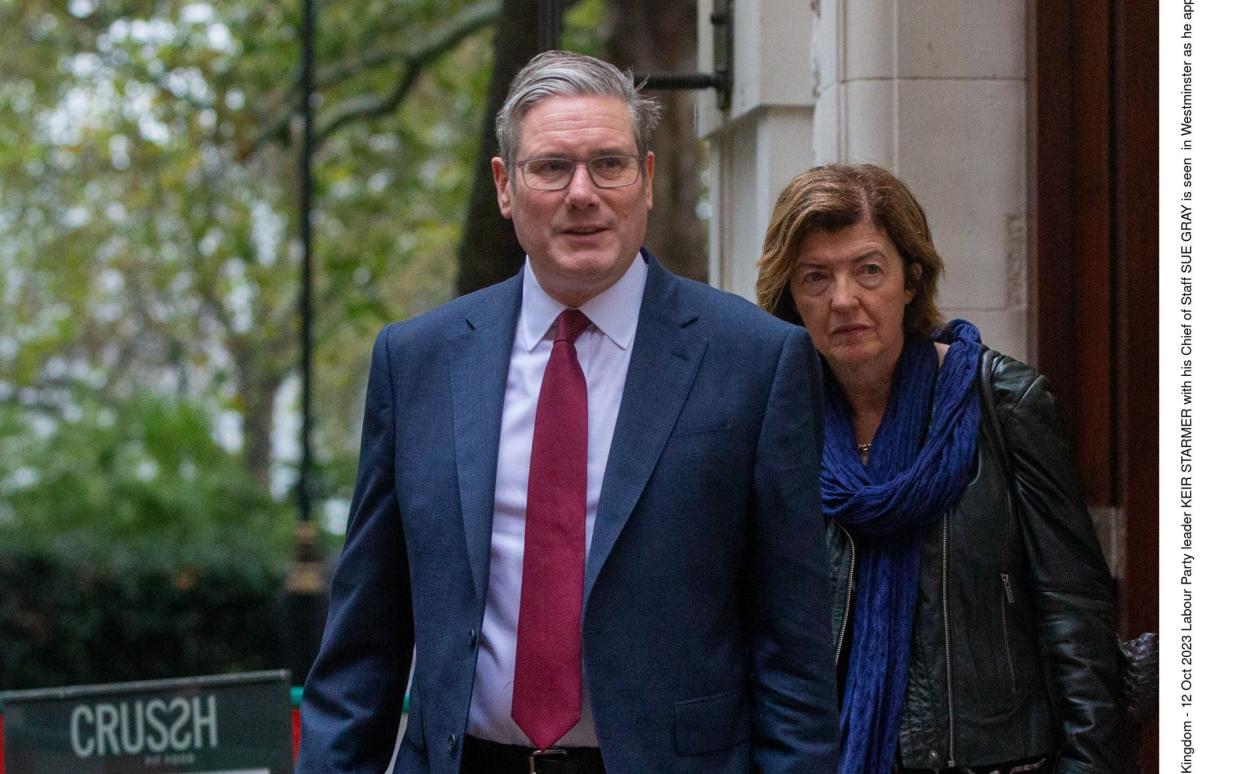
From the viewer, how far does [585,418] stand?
321 centimetres

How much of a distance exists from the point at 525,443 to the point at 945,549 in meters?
1.02

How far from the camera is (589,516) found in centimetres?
315

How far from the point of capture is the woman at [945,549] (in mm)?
3674

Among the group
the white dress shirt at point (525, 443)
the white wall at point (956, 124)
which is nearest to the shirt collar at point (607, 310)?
the white dress shirt at point (525, 443)

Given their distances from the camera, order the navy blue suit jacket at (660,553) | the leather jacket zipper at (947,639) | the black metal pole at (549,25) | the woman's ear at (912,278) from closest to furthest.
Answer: the navy blue suit jacket at (660,553) < the leather jacket zipper at (947,639) < the woman's ear at (912,278) < the black metal pole at (549,25)

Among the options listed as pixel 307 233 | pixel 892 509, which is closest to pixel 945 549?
pixel 892 509

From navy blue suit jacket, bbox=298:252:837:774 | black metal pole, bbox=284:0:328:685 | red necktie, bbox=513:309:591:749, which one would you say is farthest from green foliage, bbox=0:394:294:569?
red necktie, bbox=513:309:591:749

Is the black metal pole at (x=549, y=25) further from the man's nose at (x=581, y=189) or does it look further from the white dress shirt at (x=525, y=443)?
the man's nose at (x=581, y=189)

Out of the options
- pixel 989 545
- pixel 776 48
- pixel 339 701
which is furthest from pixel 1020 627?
pixel 776 48

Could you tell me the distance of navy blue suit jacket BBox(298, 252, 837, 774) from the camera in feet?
10.2

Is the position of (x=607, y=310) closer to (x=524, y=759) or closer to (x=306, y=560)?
(x=524, y=759)

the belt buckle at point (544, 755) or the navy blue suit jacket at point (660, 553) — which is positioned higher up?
the navy blue suit jacket at point (660, 553)

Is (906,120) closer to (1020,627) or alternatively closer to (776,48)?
(776,48)
